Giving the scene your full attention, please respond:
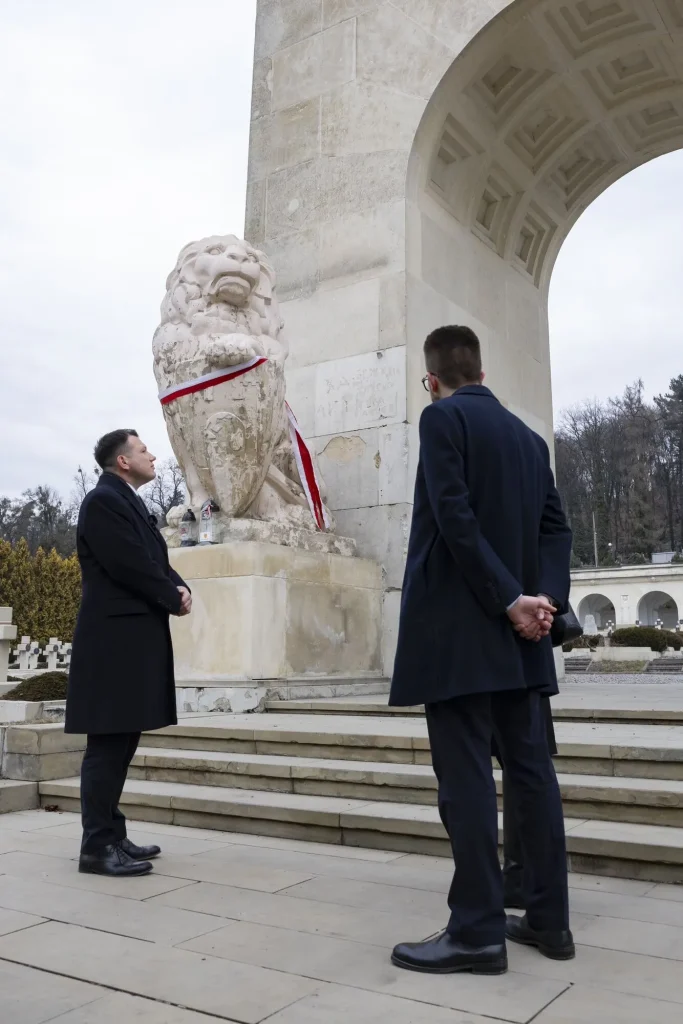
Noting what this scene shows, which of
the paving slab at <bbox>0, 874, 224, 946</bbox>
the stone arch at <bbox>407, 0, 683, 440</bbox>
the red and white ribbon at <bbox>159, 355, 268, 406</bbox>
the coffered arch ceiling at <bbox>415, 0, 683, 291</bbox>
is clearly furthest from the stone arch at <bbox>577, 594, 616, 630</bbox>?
the paving slab at <bbox>0, 874, 224, 946</bbox>

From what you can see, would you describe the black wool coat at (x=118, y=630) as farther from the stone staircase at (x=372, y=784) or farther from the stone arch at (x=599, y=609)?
the stone arch at (x=599, y=609)

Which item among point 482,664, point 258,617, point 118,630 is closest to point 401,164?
point 258,617

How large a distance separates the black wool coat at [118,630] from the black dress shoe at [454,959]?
5.04 ft

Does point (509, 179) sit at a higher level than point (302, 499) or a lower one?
higher

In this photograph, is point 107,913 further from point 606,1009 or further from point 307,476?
point 307,476

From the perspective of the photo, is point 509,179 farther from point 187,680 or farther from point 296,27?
point 187,680

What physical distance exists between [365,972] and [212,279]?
5.92m

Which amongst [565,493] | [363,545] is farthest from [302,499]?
[565,493]

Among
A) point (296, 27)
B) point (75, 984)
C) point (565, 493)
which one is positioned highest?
point (565, 493)

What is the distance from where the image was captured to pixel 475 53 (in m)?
8.99

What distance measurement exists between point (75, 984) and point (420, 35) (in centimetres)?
934

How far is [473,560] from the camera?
8.12ft

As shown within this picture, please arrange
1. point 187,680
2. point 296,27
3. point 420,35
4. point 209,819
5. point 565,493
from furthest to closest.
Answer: point 565,493 → point 296,27 → point 420,35 → point 187,680 → point 209,819

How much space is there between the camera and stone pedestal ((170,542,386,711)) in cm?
673
